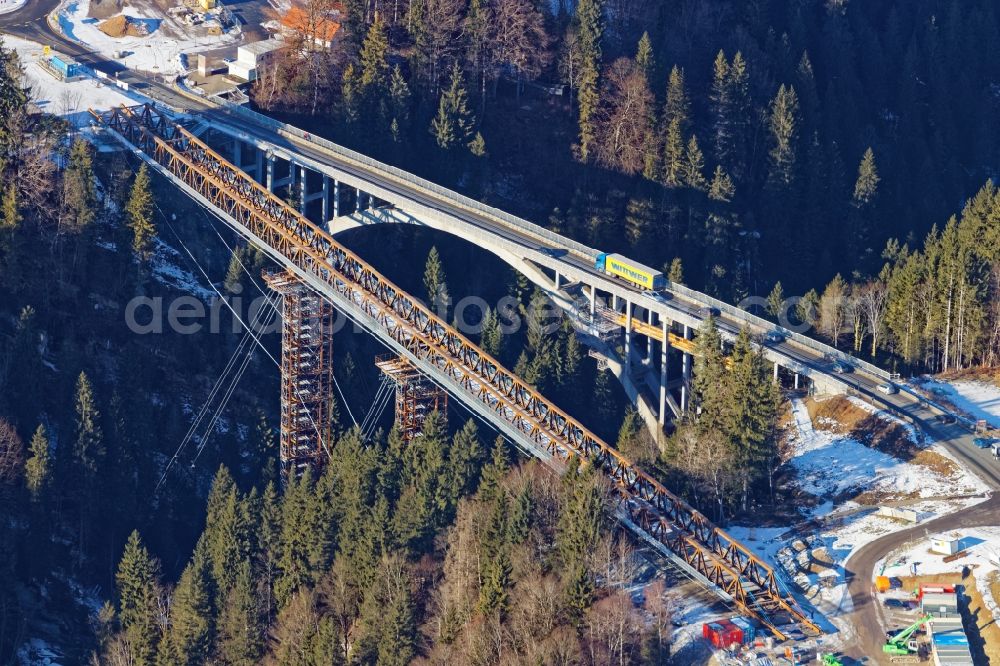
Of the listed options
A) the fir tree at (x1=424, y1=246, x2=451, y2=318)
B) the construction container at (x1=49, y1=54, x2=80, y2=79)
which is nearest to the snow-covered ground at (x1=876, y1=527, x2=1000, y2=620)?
the fir tree at (x1=424, y1=246, x2=451, y2=318)

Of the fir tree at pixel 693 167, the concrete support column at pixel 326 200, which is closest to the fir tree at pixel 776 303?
the fir tree at pixel 693 167

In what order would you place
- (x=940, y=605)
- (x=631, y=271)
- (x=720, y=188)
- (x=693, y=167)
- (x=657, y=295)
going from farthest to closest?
(x=693, y=167) < (x=720, y=188) < (x=631, y=271) < (x=657, y=295) < (x=940, y=605)

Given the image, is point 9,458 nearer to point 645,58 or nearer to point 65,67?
point 65,67

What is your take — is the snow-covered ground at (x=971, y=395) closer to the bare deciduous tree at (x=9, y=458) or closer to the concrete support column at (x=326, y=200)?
the concrete support column at (x=326, y=200)

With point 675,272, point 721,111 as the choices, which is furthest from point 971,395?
point 721,111

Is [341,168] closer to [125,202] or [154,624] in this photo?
[125,202]

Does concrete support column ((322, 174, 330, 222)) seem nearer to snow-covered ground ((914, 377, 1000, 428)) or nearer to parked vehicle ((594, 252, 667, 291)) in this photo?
parked vehicle ((594, 252, 667, 291))

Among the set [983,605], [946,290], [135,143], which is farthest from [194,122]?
[983,605]
